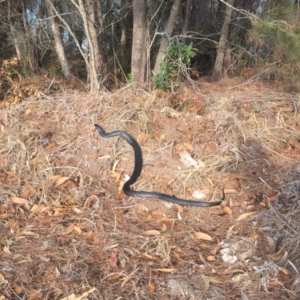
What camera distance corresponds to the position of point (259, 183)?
3443 millimetres

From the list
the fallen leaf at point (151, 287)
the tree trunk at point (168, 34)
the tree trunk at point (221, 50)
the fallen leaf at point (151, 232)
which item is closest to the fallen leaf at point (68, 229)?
the fallen leaf at point (151, 232)

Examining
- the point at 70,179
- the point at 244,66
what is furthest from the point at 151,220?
the point at 244,66

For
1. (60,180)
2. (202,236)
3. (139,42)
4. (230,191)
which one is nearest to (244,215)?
(230,191)

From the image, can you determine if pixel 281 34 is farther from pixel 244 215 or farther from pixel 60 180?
pixel 60 180

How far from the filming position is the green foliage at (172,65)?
4.94m

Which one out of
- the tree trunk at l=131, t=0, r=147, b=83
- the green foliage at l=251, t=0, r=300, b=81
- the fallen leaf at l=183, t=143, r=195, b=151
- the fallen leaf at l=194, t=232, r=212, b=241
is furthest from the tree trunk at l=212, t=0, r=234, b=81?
the fallen leaf at l=194, t=232, r=212, b=241

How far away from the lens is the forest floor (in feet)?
7.80

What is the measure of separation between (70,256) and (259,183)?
1886mm

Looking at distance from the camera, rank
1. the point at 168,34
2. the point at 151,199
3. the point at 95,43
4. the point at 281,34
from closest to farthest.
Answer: the point at 151,199
the point at 281,34
the point at 95,43
the point at 168,34

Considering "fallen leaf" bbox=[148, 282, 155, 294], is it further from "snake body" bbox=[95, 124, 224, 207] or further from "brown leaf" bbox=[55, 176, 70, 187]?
"brown leaf" bbox=[55, 176, 70, 187]

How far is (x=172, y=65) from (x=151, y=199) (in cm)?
250

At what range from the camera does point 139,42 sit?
5.09 meters

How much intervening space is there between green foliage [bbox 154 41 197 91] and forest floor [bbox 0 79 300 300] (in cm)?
27

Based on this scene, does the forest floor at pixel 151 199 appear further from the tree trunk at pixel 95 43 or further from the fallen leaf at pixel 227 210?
the tree trunk at pixel 95 43
